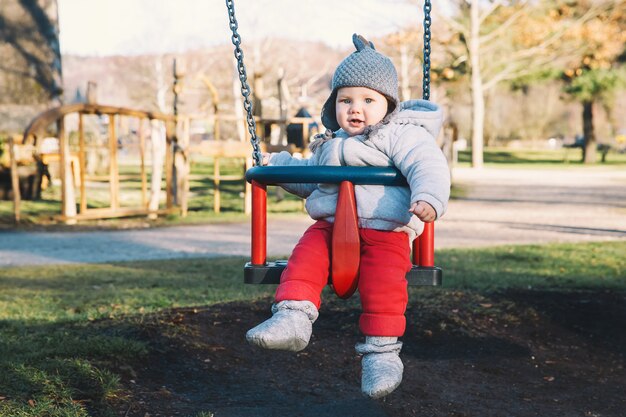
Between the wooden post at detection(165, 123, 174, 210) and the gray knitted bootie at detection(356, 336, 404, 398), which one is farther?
the wooden post at detection(165, 123, 174, 210)

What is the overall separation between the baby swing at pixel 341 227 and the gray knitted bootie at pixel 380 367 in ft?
0.75

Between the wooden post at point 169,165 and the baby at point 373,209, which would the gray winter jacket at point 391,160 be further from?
the wooden post at point 169,165

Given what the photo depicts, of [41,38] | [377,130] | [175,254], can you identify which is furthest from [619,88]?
[377,130]

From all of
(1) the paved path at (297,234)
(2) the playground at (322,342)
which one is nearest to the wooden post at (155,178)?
(1) the paved path at (297,234)

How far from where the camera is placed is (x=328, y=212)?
3.29 metres

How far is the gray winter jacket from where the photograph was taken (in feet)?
10.2

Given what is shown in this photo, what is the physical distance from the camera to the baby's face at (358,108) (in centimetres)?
325

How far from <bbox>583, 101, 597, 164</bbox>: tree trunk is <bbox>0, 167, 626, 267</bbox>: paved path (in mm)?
20193

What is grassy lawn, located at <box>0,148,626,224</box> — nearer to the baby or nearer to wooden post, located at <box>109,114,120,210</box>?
wooden post, located at <box>109,114,120,210</box>

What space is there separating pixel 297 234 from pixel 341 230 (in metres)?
7.76

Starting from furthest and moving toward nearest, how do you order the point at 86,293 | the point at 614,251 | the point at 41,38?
1. the point at 41,38
2. the point at 614,251
3. the point at 86,293

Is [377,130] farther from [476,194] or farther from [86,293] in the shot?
[476,194]

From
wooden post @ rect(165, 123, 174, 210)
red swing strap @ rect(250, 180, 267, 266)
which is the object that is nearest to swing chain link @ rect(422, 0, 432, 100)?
red swing strap @ rect(250, 180, 267, 266)

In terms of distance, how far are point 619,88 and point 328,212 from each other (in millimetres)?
34106
